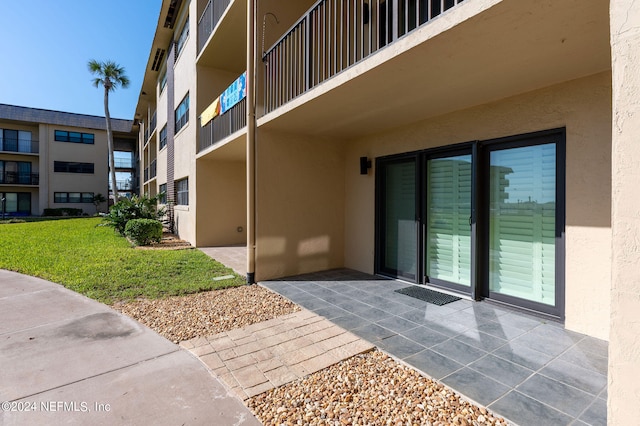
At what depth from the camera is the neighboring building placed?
29.7 m

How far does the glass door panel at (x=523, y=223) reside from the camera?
4.25 metres

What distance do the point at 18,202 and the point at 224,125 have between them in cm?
3419

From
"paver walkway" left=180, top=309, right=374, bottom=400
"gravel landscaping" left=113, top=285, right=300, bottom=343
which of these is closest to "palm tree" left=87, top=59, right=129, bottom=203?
"gravel landscaping" left=113, top=285, right=300, bottom=343

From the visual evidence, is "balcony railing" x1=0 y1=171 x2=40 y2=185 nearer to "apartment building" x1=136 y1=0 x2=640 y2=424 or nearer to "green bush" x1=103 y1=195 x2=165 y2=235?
"green bush" x1=103 y1=195 x2=165 y2=235

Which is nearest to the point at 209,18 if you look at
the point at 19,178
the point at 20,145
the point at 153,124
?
the point at 153,124

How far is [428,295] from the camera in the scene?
527cm

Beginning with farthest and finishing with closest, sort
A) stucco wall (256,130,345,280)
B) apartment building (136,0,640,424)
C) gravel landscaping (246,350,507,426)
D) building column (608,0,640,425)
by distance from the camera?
stucco wall (256,130,345,280)
apartment building (136,0,640,424)
gravel landscaping (246,350,507,426)
building column (608,0,640,425)

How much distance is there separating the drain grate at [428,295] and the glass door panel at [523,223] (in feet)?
2.14

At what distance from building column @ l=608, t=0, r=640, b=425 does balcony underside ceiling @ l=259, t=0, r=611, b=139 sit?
1173 mm

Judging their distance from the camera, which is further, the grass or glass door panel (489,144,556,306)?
the grass

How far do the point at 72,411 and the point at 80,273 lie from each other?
5286 mm

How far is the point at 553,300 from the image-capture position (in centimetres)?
417

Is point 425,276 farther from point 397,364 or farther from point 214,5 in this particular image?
point 214,5

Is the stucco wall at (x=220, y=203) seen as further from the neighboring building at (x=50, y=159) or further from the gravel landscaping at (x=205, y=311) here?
the neighboring building at (x=50, y=159)
